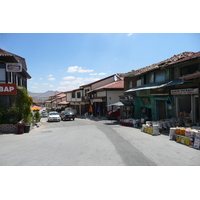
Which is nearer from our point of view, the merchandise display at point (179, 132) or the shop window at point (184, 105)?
the merchandise display at point (179, 132)

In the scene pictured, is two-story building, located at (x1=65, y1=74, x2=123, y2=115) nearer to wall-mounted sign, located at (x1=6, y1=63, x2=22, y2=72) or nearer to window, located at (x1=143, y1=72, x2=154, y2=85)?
window, located at (x1=143, y1=72, x2=154, y2=85)

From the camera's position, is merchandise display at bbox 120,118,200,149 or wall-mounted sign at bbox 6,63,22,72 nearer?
merchandise display at bbox 120,118,200,149

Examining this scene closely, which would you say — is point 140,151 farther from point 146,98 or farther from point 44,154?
point 146,98

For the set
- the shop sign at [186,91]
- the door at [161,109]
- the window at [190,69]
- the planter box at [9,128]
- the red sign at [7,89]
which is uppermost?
the window at [190,69]

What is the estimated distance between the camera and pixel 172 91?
13.1 meters

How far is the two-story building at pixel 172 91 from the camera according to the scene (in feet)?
37.8

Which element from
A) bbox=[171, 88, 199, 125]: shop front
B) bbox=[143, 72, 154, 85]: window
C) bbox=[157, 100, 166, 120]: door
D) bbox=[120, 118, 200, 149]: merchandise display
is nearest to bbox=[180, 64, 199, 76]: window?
bbox=[171, 88, 199, 125]: shop front

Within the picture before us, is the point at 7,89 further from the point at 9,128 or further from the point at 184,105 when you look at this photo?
the point at 184,105

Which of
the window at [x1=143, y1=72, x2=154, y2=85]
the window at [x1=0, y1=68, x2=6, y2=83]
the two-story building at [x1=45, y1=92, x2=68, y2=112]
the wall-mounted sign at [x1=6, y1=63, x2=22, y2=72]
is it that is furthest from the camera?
the two-story building at [x1=45, y1=92, x2=68, y2=112]

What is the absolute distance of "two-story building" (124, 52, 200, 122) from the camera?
11.5m

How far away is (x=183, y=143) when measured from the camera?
8250mm

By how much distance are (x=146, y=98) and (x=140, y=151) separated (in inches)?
455

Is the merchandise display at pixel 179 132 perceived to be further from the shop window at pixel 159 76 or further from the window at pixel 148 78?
the window at pixel 148 78

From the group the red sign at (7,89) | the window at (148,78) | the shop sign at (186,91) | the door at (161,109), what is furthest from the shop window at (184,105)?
the red sign at (7,89)
